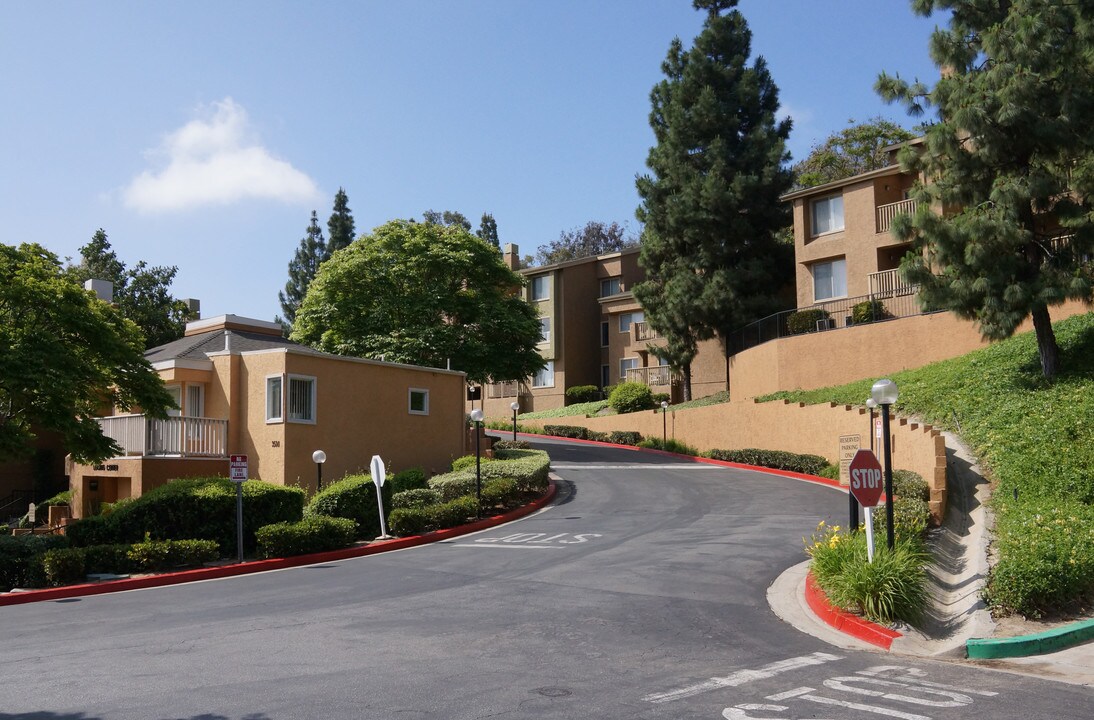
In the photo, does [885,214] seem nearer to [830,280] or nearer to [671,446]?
[830,280]

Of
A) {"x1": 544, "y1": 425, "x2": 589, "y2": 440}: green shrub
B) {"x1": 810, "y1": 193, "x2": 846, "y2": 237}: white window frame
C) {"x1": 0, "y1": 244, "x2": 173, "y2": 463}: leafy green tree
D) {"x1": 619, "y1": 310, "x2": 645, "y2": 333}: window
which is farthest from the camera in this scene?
{"x1": 619, "y1": 310, "x2": 645, "y2": 333}: window

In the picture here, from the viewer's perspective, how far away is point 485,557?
17094 millimetres

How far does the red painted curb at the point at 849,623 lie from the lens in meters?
10.3

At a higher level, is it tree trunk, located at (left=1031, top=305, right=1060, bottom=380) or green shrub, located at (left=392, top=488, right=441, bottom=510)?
tree trunk, located at (left=1031, top=305, right=1060, bottom=380)

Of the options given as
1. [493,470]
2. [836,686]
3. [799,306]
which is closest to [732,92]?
[799,306]

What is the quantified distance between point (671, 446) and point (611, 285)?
20465mm

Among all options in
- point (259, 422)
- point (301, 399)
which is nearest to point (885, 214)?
point (301, 399)

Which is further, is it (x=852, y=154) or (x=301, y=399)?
(x=852, y=154)

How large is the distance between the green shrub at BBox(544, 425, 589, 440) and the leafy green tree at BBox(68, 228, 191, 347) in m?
18.8

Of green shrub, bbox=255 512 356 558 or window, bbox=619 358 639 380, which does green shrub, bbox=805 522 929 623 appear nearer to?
green shrub, bbox=255 512 356 558

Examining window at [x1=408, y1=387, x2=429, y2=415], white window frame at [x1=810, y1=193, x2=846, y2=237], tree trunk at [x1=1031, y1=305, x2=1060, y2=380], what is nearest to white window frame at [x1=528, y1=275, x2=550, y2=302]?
white window frame at [x1=810, y1=193, x2=846, y2=237]

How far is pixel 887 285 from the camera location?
36656 millimetres

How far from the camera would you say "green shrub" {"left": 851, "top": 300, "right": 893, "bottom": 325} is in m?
34.7

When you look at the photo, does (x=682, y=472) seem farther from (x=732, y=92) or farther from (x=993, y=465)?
(x=732, y=92)
